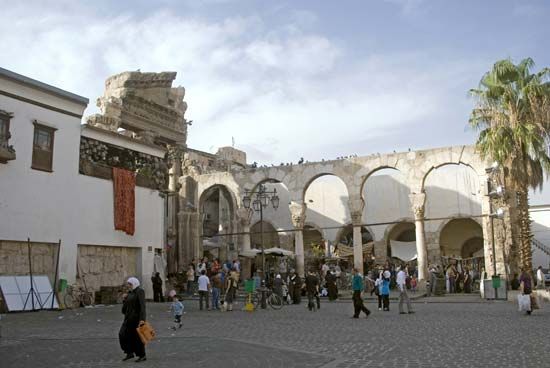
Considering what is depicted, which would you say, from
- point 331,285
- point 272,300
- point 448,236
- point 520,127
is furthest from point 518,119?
point 448,236

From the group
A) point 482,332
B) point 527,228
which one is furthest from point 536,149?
point 482,332

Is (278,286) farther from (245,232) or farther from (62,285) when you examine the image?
(245,232)

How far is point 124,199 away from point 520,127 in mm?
14863

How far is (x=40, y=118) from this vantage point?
55.0ft

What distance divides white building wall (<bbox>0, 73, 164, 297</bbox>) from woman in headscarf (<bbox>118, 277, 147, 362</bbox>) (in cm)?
915

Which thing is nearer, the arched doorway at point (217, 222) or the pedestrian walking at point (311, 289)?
the pedestrian walking at point (311, 289)

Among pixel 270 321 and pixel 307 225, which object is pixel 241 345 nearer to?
pixel 270 321

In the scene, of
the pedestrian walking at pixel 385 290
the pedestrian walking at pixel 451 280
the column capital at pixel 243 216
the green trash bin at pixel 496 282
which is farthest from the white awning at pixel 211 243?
the pedestrian walking at pixel 385 290

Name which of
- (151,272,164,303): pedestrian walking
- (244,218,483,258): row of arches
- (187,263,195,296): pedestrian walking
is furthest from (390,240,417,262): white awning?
(151,272,164,303): pedestrian walking

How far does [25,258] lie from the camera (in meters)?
16.1

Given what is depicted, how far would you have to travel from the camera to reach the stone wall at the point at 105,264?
18.1 m

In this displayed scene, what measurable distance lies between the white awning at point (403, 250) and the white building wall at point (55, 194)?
64.6ft

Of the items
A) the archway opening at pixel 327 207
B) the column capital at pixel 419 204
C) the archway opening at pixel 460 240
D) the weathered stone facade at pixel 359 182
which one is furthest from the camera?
the archway opening at pixel 327 207

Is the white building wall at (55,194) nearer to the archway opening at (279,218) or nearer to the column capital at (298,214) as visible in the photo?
the column capital at (298,214)
